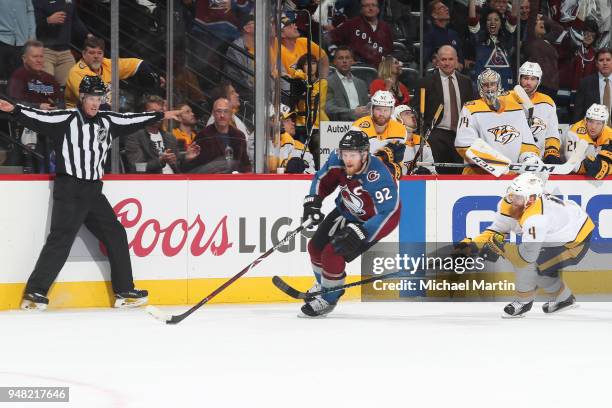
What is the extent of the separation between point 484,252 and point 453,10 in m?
2.98

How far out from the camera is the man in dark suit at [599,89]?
10688 mm

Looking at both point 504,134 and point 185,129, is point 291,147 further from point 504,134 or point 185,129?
point 504,134

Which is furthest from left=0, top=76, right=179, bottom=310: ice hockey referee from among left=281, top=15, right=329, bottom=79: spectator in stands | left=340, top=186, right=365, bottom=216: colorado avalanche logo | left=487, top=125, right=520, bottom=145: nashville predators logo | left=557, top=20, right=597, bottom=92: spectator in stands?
left=557, top=20, right=597, bottom=92: spectator in stands

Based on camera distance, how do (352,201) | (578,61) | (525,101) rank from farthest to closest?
(578,61), (525,101), (352,201)

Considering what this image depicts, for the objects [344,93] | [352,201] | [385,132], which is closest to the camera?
[352,201]

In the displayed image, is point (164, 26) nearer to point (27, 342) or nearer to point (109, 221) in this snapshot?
point (109, 221)

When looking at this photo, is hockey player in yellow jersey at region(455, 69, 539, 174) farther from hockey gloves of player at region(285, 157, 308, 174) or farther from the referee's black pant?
the referee's black pant

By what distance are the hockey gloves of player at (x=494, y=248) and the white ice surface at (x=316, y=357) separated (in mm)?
398

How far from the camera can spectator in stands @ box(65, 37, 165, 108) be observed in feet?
29.6

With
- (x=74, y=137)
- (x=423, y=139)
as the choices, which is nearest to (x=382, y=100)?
(x=423, y=139)

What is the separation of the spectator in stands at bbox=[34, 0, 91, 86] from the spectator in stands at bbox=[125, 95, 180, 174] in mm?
626

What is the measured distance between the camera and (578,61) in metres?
11.5

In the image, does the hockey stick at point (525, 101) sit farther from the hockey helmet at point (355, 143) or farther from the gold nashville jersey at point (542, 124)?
the hockey helmet at point (355, 143)

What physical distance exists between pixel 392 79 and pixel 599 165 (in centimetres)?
209
